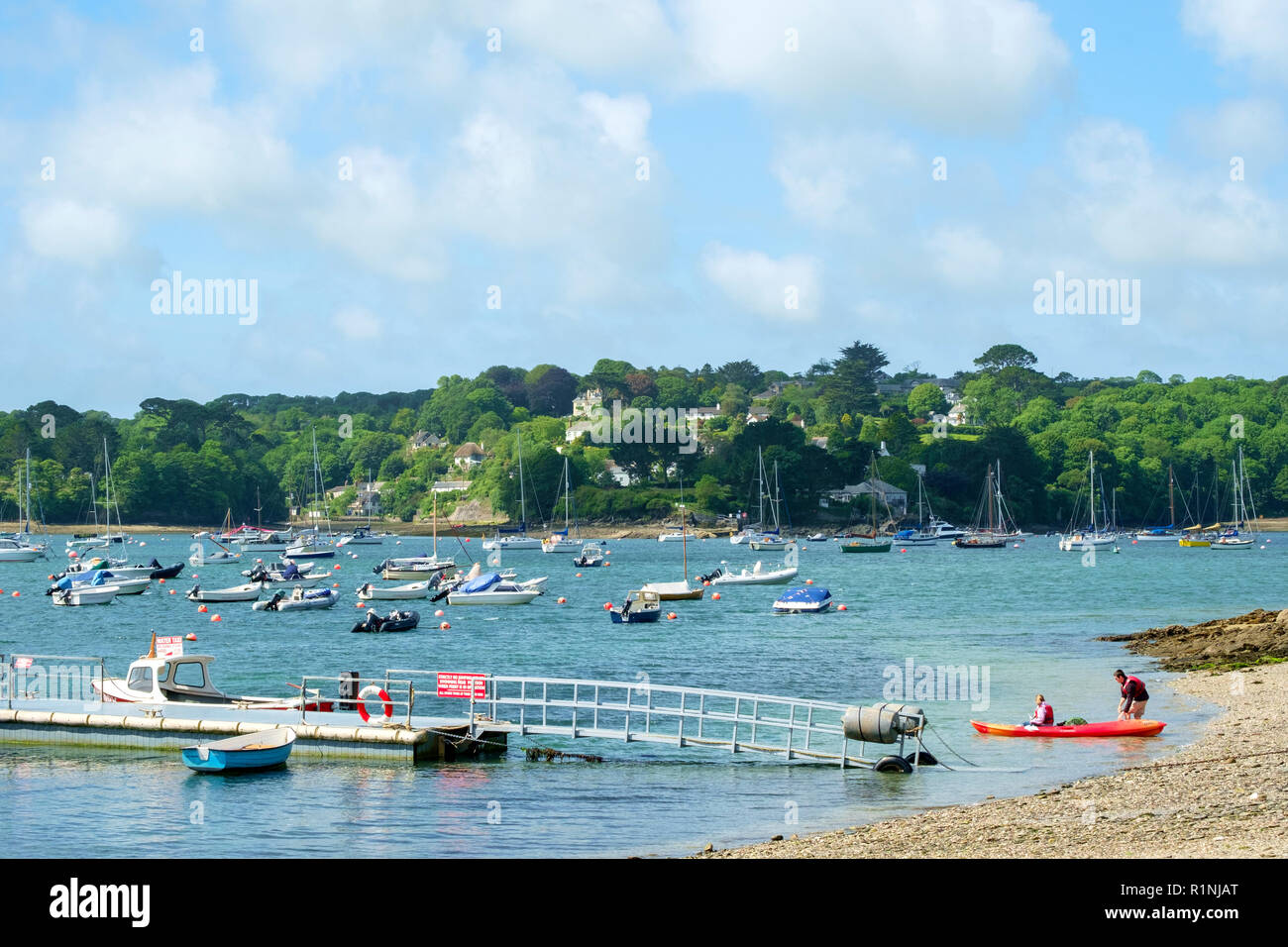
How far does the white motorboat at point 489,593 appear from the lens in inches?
3339

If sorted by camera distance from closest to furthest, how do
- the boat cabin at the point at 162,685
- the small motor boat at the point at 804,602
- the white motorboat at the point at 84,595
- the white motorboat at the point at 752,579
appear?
1. the boat cabin at the point at 162,685
2. the small motor boat at the point at 804,602
3. the white motorboat at the point at 84,595
4. the white motorboat at the point at 752,579

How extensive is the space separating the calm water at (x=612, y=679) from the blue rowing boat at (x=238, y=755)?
0.49m

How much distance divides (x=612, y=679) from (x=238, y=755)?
2156cm

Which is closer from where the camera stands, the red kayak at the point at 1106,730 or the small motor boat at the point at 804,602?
the red kayak at the point at 1106,730

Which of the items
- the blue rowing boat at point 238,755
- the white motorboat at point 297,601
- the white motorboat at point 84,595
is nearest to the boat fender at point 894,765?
the blue rowing boat at point 238,755

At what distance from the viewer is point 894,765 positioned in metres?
30.1

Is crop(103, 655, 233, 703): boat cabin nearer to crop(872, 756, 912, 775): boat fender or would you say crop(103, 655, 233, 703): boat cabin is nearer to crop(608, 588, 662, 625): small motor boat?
crop(872, 756, 912, 775): boat fender

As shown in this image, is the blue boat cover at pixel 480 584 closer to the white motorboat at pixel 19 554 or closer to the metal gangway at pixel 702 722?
the metal gangway at pixel 702 722

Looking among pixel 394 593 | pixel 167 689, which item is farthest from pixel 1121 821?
pixel 394 593

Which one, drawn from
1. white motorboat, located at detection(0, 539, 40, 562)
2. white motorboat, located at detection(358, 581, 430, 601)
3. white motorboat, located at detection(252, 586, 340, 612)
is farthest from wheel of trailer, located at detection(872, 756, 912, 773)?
white motorboat, located at detection(0, 539, 40, 562)

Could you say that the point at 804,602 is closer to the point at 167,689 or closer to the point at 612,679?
the point at 612,679

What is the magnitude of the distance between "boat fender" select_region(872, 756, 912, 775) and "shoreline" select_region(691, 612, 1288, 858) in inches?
151

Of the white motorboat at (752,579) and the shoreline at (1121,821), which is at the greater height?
the shoreline at (1121,821)

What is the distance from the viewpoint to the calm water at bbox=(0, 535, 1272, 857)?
25.4 m
